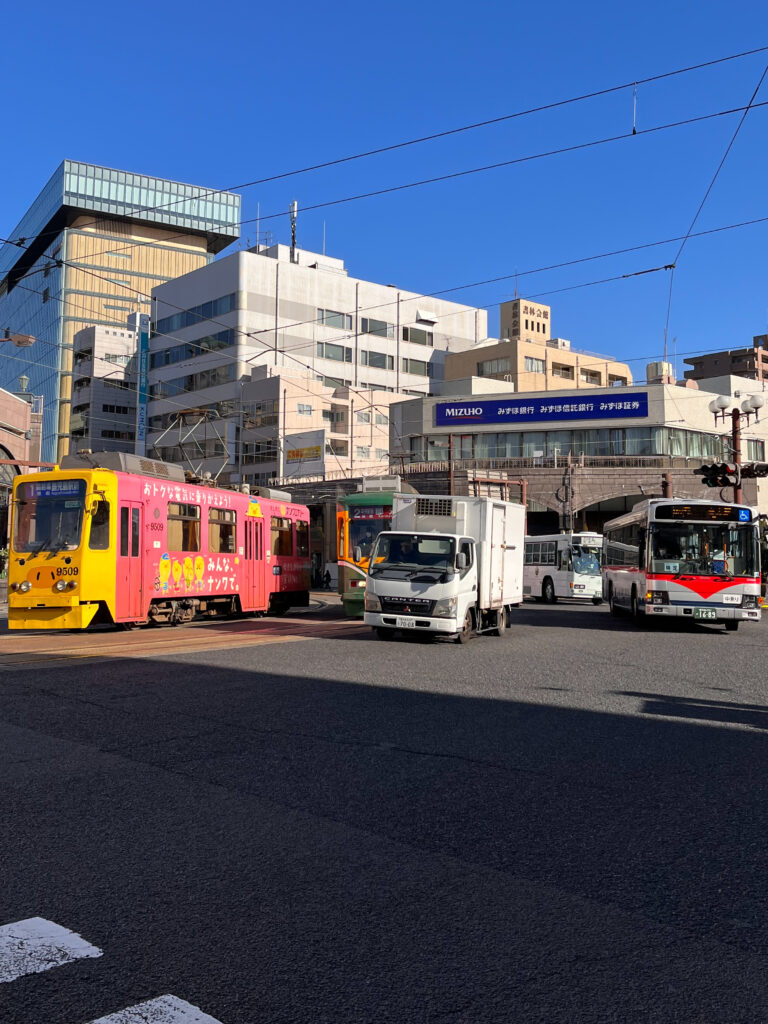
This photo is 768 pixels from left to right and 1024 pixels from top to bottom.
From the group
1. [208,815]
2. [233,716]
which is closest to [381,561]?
[233,716]

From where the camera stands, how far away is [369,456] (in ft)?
252

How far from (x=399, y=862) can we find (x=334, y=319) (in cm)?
8450

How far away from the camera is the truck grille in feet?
56.3

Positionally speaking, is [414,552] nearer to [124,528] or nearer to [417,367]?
[124,528]

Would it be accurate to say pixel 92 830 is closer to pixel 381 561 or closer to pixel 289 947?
pixel 289 947

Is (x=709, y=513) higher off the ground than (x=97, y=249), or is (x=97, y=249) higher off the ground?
(x=97, y=249)

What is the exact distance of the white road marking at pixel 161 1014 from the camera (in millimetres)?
2992

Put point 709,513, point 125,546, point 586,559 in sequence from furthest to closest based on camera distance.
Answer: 1. point 586,559
2. point 709,513
3. point 125,546

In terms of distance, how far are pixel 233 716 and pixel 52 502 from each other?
9.42 metres

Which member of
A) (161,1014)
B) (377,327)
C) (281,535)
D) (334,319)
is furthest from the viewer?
(377,327)

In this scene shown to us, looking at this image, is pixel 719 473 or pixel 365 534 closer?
pixel 365 534

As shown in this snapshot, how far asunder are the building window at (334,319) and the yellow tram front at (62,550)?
229 ft

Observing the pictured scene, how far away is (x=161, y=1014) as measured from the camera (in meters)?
3.04

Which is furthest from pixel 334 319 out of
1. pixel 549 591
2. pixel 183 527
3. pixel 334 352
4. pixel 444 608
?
pixel 444 608
